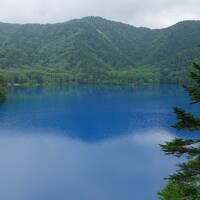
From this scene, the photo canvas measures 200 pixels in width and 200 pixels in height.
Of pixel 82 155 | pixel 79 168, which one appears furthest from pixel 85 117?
pixel 79 168

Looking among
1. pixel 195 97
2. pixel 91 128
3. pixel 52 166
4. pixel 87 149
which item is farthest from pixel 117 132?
pixel 195 97

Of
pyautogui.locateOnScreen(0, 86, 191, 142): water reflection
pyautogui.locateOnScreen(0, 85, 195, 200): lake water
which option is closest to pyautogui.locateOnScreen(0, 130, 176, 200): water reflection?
pyautogui.locateOnScreen(0, 85, 195, 200): lake water

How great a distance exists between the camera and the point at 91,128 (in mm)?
73812

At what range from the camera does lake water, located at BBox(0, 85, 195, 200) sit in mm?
38625

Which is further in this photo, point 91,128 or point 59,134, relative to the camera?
point 91,128

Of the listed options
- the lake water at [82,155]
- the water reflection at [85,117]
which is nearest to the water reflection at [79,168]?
the lake water at [82,155]

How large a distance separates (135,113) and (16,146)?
43692mm

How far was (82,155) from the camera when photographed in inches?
2101

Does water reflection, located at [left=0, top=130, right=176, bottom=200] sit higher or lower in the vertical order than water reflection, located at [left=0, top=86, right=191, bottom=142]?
higher

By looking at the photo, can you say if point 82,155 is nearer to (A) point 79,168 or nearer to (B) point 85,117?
(A) point 79,168

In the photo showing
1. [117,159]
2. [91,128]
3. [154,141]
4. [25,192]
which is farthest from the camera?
[91,128]

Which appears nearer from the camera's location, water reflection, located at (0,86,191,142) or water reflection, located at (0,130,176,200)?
water reflection, located at (0,130,176,200)

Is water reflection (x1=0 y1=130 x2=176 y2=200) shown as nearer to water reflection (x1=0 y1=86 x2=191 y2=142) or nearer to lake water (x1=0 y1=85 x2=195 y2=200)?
lake water (x1=0 y1=85 x2=195 y2=200)

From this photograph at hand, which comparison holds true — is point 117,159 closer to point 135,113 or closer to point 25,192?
point 25,192
